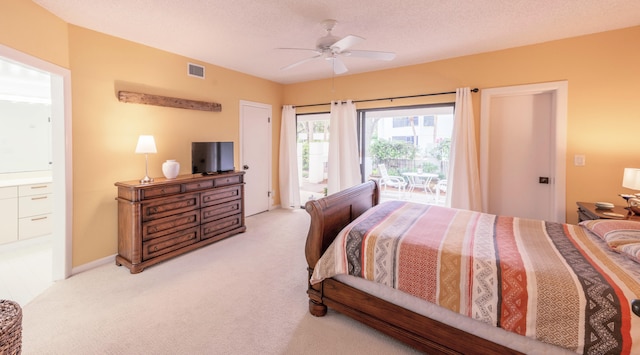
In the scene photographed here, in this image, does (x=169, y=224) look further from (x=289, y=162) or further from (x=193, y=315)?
(x=289, y=162)

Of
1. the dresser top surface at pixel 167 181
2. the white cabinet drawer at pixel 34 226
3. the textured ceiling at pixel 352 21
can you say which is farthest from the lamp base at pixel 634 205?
the white cabinet drawer at pixel 34 226

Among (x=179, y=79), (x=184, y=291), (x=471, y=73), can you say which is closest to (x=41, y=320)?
(x=184, y=291)

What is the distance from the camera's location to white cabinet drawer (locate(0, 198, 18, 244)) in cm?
338

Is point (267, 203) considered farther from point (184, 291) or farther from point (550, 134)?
point (550, 134)

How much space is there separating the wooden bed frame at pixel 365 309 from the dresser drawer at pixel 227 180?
210 cm

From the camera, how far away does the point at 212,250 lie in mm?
3551

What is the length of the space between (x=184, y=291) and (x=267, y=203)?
9.97 ft

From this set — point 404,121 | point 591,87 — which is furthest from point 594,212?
point 404,121

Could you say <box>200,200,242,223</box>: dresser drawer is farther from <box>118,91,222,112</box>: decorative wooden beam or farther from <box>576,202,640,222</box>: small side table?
<box>576,202,640,222</box>: small side table

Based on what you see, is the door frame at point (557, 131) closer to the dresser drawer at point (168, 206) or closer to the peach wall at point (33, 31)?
the dresser drawer at point (168, 206)

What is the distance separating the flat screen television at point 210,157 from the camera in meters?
3.80

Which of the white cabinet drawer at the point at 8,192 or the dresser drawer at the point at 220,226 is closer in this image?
the white cabinet drawer at the point at 8,192

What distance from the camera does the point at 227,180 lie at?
3932 millimetres

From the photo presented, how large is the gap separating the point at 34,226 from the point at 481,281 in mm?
5308
